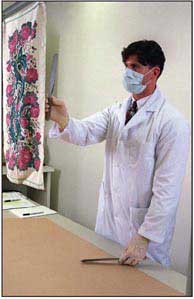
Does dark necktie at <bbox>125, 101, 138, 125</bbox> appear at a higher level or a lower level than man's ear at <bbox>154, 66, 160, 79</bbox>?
lower

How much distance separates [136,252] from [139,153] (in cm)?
28

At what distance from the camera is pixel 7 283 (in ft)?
2.85

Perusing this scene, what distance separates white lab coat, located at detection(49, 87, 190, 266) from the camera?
0.87 meters

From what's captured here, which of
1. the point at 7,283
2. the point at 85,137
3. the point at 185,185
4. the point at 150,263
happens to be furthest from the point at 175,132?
the point at 7,283

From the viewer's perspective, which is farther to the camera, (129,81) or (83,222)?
(83,222)

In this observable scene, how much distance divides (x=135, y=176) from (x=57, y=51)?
0.41 metres

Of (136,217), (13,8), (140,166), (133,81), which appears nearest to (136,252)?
(136,217)

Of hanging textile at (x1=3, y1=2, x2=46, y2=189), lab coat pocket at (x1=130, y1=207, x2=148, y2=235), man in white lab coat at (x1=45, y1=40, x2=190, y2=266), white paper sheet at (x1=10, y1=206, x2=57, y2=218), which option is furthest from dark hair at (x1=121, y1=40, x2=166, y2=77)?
white paper sheet at (x1=10, y1=206, x2=57, y2=218)

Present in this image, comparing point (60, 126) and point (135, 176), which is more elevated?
point (60, 126)

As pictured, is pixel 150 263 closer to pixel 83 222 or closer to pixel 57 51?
pixel 83 222

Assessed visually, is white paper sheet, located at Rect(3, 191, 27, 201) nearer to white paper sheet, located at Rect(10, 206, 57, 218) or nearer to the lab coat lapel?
white paper sheet, located at Rect(10, 206, 57, 218)

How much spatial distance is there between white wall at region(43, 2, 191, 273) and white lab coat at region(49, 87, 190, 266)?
25 millimetres

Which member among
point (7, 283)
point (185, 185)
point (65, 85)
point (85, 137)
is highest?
point (65, 85)

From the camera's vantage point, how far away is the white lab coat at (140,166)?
87 centimetres
